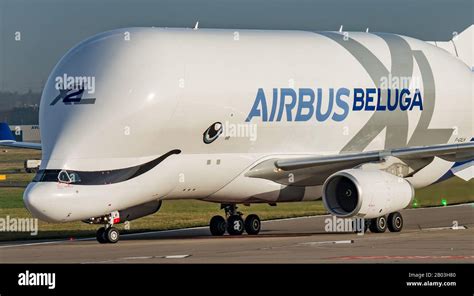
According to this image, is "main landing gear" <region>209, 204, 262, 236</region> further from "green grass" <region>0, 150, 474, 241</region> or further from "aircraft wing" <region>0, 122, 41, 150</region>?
"aircraft wing" <region>0, 122, 41, 150</region>

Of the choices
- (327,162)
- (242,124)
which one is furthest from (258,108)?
(327,162)

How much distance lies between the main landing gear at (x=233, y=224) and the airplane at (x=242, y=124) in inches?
1.6

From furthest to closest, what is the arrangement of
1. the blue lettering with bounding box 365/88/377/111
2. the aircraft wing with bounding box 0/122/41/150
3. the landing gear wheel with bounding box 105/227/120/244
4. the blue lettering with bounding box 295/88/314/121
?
the aircraft wing with bounding box 0/122/41/150, the blue lettering with bounding box 365/88/377/111, the blue lettering with bounding box 295/88/314/121, the landing gear wheel with bounding box 105/227/120/244

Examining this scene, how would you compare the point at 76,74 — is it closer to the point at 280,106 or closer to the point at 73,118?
the point at 73,118

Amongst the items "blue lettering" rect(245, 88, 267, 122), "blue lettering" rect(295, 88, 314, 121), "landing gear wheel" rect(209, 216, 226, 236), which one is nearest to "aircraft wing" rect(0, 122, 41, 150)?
"landing gear wheel" rect(209, 216, 226, 236)

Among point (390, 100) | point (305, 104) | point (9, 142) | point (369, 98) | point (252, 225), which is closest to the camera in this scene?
point (305, 104)

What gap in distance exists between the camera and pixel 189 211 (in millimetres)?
41719

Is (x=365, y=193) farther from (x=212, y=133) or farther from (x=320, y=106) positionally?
(x=212, y=133)

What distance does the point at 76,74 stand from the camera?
1193 inches

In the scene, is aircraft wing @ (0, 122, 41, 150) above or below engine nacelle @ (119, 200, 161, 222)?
above

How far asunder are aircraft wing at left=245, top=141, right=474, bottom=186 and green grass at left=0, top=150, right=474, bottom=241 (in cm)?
604

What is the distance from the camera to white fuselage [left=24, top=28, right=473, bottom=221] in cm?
2950

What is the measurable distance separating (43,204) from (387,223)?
33.3 feet
